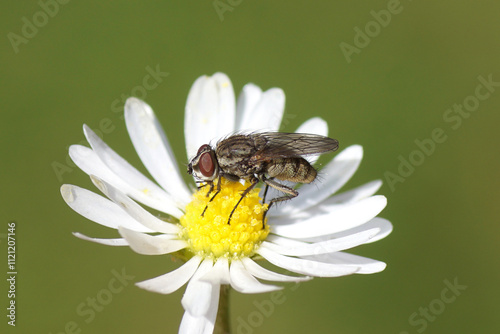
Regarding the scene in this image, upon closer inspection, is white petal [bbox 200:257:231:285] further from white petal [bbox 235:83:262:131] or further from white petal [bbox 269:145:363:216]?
white petal [bbox 235:83:262:131]

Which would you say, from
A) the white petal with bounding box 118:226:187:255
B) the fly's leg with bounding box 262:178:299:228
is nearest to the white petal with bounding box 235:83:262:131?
the fly's leg with bounding box 262:178:299:228

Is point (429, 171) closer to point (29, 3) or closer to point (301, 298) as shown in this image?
point (301, 298)

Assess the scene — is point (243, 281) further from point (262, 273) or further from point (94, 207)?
point (94, 207)

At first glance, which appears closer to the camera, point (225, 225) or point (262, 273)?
point (262, 273)

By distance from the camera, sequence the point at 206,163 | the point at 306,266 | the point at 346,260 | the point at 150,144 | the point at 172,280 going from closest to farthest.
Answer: the point at 172,280
the point at 306,266
the point at 346,260
the point at 206,163
the point at 150,144

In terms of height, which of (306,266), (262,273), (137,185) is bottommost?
(306,266)

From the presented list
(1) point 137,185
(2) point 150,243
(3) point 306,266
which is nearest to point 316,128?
(1) point 137,185

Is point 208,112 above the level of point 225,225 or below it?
above
